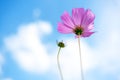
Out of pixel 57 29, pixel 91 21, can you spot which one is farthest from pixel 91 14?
pixel 57 29

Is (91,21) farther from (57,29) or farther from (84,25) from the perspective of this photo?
(57,29)

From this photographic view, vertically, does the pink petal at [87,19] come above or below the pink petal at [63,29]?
above

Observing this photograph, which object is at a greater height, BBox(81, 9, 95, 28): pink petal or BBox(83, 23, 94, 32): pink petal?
BBox(81, 9, 95, 28): pink petal

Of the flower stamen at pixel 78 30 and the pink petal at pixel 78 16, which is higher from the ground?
the pink petal at pixel 78 16

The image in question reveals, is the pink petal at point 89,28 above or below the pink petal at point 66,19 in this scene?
below

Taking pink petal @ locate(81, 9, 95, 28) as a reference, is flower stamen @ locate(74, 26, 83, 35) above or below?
below

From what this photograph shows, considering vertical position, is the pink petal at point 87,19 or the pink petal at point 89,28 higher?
the pink petal at point 87,19

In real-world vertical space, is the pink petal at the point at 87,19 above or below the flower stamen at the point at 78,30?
above
